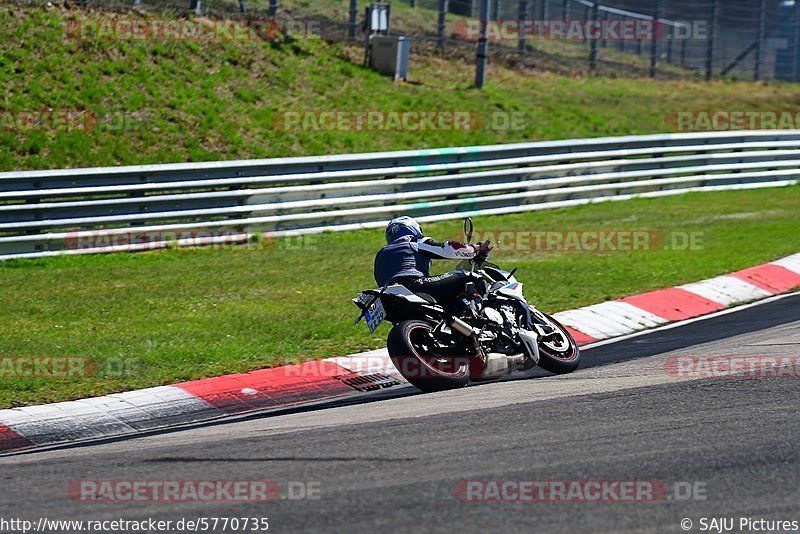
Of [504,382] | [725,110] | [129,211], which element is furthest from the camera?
[725,110]

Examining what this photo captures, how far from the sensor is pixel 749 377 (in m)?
8.16

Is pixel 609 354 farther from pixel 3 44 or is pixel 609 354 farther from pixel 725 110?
pixel 725 110

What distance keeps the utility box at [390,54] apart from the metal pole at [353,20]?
63cm

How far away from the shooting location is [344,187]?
15.9 m

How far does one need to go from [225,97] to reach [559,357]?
11.5 metres

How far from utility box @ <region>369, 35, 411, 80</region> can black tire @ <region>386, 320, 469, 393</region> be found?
14252 mm

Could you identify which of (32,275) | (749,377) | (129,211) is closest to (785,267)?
(749,377)

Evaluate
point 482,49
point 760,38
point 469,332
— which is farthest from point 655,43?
point 469,332

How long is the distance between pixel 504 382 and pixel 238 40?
1348 cm

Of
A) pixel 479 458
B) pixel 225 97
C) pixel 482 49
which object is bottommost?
pixel 479 458

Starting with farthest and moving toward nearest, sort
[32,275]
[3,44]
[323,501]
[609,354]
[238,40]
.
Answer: [238,40] < [3,44] < [32,275] < [609,354] < [323,501]

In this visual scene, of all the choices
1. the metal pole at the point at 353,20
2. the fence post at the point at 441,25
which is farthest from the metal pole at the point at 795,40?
the metal pole at the point at 353,20

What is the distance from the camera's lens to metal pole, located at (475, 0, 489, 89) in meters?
20.8

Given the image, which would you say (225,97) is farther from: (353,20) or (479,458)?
(479,458)
